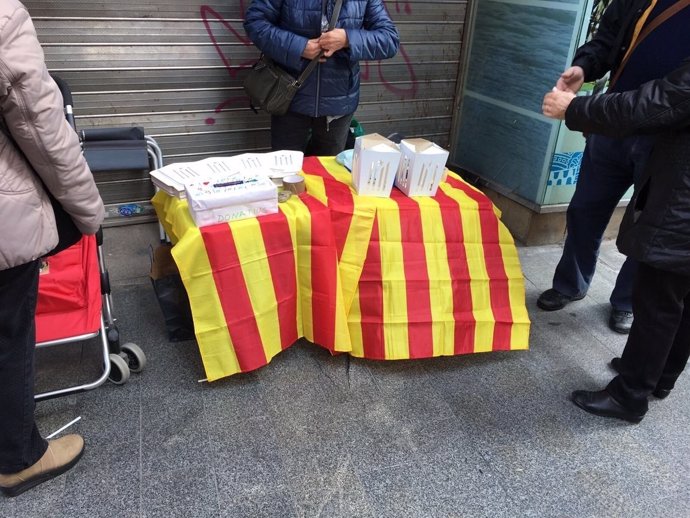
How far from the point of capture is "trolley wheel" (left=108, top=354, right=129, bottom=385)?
236cm

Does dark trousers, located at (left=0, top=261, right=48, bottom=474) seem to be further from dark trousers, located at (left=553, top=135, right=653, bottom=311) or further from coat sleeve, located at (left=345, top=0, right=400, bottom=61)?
dark trousers, located at (left=553, top=135, right=653, bottom=311)

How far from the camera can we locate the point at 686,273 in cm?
195

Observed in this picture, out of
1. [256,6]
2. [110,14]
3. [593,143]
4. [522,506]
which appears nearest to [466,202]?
[593,143]

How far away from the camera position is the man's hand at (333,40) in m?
2.89

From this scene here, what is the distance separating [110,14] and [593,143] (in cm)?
296

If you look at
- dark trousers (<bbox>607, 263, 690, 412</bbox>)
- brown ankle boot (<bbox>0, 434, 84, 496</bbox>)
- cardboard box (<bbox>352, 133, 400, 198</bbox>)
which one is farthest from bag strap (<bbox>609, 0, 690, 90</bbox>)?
brown ankle boot (<bbox>0, 434, 84, 496</bbox>)

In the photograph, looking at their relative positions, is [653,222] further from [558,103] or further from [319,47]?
[319,47]

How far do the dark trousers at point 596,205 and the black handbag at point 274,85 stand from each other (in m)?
1.62

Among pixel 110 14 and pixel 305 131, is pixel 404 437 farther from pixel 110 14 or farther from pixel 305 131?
pixel 110 14

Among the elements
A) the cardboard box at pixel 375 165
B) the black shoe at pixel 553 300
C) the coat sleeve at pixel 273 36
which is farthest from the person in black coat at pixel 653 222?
the coat sleeve at pixel 273 36

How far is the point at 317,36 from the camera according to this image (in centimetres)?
299

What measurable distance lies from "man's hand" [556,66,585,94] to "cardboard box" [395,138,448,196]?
73 cm

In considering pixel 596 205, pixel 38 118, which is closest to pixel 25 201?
pixel 38 118

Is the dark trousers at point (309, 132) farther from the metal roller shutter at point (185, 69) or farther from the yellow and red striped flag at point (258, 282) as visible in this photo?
the yellow and red striped flag at point (258, 282)
